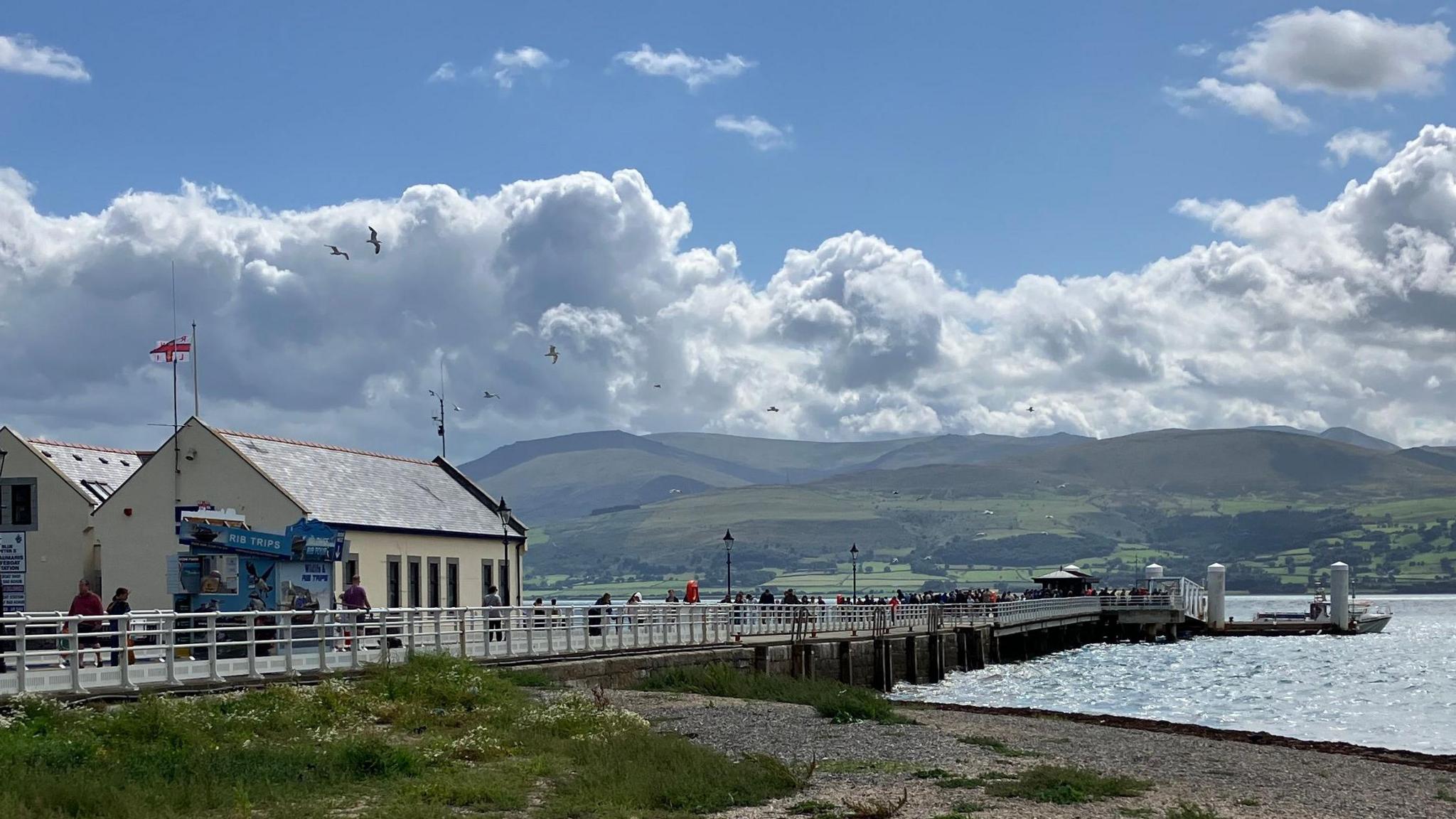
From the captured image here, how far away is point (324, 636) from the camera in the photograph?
31.0 meters

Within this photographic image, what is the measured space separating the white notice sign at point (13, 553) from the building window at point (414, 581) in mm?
12116

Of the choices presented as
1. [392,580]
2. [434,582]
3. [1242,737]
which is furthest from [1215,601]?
[1242,737]

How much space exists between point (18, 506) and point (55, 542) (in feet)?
5.67

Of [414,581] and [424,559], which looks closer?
[414,581]

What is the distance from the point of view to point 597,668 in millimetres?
36875

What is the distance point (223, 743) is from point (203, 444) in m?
32.5

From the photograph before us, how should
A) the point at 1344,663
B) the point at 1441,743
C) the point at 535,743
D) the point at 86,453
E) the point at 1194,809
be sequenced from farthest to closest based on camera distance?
the point at 1344,663
the point at 86,453
the point at 1441,743
the point at 535,743
the point at 1194,809

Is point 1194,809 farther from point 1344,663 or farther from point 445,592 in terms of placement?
point 1344,663

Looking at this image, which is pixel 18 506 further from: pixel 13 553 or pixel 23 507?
pixel 13 553

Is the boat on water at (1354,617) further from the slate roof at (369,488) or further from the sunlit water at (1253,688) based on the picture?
the slate roof at (369,488)

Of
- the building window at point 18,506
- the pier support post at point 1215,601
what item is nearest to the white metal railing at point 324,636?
the building window at point 18,506

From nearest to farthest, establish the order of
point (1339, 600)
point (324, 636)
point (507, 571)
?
point (324, 636), point (507, 571), point (1339, 600)

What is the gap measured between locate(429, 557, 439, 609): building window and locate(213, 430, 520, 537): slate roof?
1.12 meters

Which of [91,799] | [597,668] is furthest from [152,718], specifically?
[597,668]
